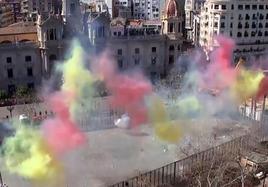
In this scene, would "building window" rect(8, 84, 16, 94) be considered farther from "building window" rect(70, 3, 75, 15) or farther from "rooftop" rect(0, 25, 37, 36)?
"building window" rect(70, 3, 75, 15)

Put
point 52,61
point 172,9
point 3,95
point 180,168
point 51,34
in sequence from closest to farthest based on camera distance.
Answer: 1. point 180,168
2. point 3,95
3. point 51,34
4. point 52,61
5. point 172,9

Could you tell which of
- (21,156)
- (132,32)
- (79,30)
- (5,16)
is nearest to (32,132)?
(21,156)

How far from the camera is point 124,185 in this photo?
1104 inches

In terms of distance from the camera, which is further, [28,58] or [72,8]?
[72,8]

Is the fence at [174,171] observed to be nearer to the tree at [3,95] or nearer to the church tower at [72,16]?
the tree at [3,95]

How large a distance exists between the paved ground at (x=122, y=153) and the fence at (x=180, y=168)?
48.5 inches

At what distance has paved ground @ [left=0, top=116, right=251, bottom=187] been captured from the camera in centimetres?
2953

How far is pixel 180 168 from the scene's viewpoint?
30391mm

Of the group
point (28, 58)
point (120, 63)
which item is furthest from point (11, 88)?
point (120, 63)

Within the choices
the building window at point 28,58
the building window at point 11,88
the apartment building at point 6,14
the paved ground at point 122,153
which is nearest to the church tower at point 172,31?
the paved ground at point 122,153

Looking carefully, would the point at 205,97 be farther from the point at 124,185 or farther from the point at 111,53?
the point at 124,185

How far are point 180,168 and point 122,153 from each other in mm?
4994

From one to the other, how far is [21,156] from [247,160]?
49.9ft

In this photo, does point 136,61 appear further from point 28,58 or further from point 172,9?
point 28,58
